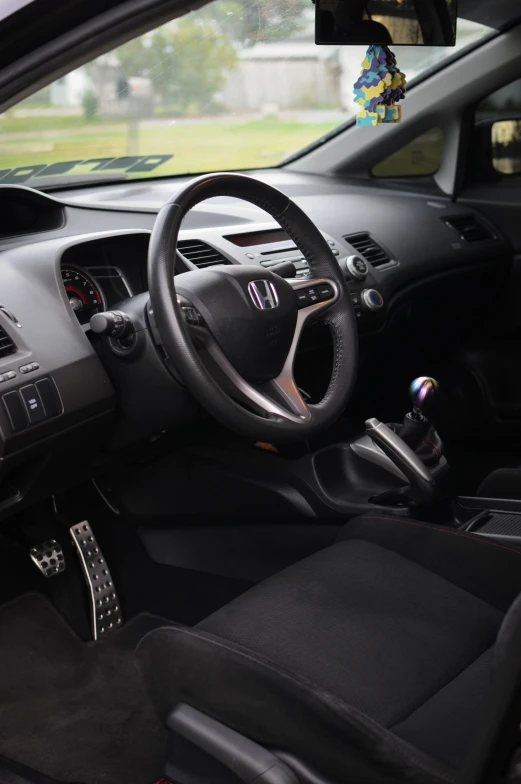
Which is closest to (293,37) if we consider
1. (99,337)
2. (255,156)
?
(99,337)

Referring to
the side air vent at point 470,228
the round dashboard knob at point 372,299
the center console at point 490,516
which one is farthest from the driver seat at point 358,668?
the side air vent at point 470,228

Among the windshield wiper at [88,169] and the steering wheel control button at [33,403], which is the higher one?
the windshield wiper at [88,169]

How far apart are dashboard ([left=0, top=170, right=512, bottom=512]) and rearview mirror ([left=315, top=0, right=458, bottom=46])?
0.60 meters

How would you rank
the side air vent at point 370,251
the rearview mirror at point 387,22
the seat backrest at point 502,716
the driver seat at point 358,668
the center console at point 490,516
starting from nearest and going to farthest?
the seat backrest at point 502,716, the driver seat at point 358,668, the rearview mirror at point 387,22, the center console at point 490,516, the side air vent at point 370,251

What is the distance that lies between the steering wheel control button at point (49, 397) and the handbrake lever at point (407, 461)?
794 mm

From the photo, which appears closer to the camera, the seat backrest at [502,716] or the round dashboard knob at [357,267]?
the seat backrest at [502,716]

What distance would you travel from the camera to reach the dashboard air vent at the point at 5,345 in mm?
1659

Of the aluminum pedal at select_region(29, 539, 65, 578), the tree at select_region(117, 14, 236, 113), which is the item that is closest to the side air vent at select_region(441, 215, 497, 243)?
the tree at select_region(117, 14, 236, 113)

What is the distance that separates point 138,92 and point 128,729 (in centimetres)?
142

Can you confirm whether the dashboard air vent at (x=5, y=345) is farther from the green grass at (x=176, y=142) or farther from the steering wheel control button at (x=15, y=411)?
the green grass at (x=176, y=142)

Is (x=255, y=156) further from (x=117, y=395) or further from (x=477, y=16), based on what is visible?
(x=117, y=395)

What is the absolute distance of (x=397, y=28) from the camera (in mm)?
1522

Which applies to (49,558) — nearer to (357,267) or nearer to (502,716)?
(357,267)

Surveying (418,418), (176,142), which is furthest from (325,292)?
(176,142)
